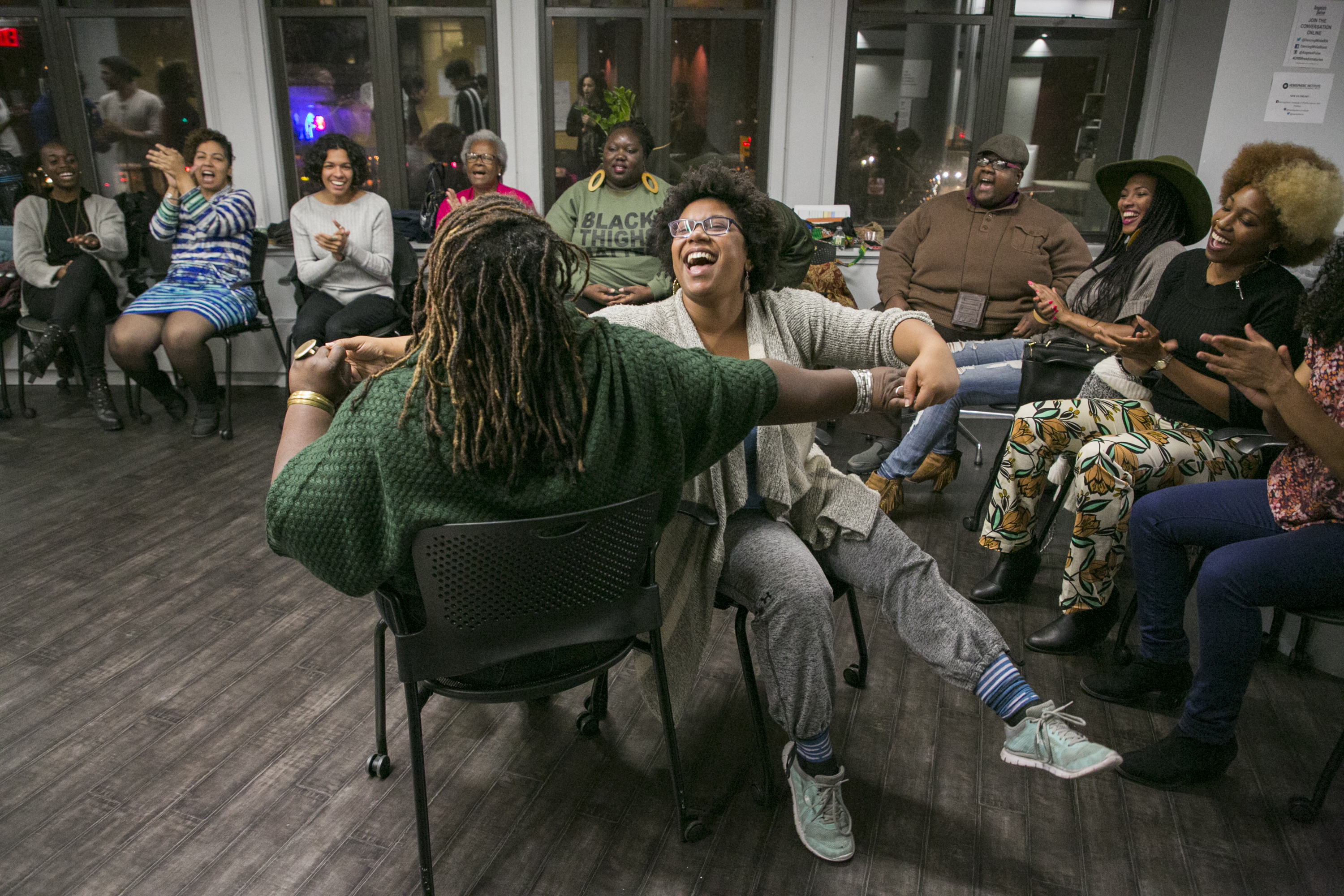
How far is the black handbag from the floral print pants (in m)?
0.27

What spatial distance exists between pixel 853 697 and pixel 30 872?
6.06ft

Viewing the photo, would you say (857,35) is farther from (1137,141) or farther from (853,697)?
(853,697)

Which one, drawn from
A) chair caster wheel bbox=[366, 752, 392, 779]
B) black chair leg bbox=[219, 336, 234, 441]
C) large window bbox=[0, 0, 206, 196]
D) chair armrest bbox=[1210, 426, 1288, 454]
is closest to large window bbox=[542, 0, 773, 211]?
black chair leg bbox=[219, 336, 234, 441]

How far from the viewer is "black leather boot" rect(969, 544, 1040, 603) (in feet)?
9.25

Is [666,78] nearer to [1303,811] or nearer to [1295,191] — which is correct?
[1295,191]

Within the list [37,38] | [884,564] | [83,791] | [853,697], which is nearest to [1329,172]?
[884,564]

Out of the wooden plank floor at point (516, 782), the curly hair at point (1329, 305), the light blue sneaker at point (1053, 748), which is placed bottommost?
the wooden plank floor at point (516, 782)

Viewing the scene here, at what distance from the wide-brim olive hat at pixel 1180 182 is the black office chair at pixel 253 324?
3969mm

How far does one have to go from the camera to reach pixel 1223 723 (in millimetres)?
1945

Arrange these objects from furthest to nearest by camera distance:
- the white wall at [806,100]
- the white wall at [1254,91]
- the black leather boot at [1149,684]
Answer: the white wall at [806,100]
the white wall at [1254,91]
the black leather boot at [1149,684]

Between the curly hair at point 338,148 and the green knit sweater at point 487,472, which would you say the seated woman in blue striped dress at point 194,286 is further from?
the green knit sweater at point 487,472

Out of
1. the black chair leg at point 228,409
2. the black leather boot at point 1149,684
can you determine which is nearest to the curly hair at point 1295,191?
the black leather boot at point 1149,684

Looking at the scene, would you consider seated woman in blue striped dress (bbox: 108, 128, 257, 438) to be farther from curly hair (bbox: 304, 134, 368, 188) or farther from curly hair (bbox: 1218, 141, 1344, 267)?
curly hair (bbox: 1218, 141, 1344, 267)

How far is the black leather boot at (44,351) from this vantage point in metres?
4.36
